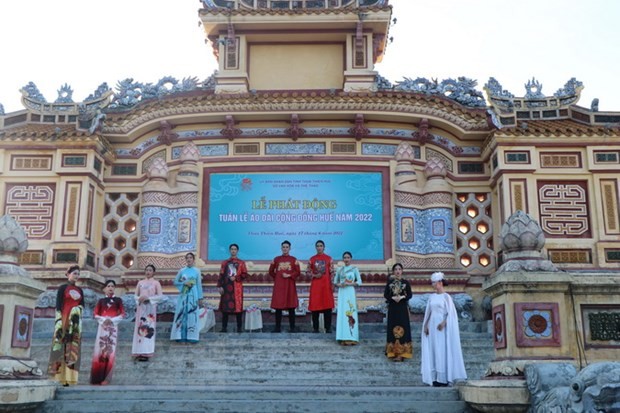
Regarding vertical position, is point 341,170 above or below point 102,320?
above

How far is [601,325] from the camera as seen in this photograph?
6371mm

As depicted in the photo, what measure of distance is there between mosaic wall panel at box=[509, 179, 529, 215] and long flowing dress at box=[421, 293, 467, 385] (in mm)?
4696

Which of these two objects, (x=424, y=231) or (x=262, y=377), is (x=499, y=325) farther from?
(x=424, y=231)

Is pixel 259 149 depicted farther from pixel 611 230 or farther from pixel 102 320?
pixel 611 230

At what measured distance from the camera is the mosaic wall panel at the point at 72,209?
12.5 meters

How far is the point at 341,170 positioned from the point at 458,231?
252 cm

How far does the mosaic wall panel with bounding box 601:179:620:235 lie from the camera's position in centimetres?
1216

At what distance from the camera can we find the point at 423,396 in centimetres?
648

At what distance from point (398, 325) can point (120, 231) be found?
21.5 ft

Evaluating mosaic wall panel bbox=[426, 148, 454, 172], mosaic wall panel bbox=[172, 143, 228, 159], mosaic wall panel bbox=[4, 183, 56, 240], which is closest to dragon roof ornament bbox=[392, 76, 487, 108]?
mosaic wall panel bbox=[426, 148, 454, 172]

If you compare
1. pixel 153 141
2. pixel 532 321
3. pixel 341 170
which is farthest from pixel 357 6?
pixel 532 321

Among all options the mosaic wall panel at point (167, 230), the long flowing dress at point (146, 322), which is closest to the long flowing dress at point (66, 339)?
the long flowing dress at point (146, 322)

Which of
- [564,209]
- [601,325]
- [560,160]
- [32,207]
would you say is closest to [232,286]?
[32,207]

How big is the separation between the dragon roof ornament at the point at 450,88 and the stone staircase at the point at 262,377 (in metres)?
4.84
